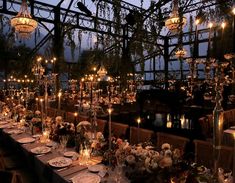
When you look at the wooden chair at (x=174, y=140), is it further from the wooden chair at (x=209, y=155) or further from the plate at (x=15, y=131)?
the plate at (x=15, y=131)

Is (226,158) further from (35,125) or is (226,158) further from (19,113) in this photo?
(19,113)

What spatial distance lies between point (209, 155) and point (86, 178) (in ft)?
5.67

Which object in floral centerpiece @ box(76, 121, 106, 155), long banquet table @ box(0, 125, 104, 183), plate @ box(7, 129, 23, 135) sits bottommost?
long banquet table @ box(0, 125, 104, 183)

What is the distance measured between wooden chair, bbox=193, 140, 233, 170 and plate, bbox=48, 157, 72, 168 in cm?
179

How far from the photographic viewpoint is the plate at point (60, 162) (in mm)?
2932

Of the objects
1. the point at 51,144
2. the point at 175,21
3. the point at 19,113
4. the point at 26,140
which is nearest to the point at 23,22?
the point at 19,113

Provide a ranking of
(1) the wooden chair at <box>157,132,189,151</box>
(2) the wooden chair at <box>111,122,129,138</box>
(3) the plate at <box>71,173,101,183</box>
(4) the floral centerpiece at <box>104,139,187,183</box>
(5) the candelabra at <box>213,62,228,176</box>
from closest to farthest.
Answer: (5) the candelabra at <box>213,62,228,176</box> < (4) the floral centerpiece at <box>104,139,187,183</box> < (3) the plate at <box>71,173,101,183</box> < (1) the wooden chair at <box>157,132,189,151</box> < (2) the wooden chair at <box>111,122,129,138</box>

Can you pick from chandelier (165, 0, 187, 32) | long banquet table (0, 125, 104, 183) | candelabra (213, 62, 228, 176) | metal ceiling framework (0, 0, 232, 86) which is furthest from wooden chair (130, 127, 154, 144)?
metal ceiling framework (0, 0, 232, 86)

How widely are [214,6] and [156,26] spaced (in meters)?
1.88

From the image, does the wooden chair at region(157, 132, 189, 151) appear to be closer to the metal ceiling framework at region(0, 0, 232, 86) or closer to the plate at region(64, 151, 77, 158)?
the plate at region(64, 151, 77, 158)

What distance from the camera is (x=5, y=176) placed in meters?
2.77

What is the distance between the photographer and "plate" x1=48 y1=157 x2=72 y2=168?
293 cm

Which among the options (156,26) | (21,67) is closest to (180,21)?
(156,26)

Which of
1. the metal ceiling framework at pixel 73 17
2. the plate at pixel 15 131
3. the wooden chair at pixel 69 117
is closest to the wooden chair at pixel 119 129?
the wooden chair at pixel 69 117
